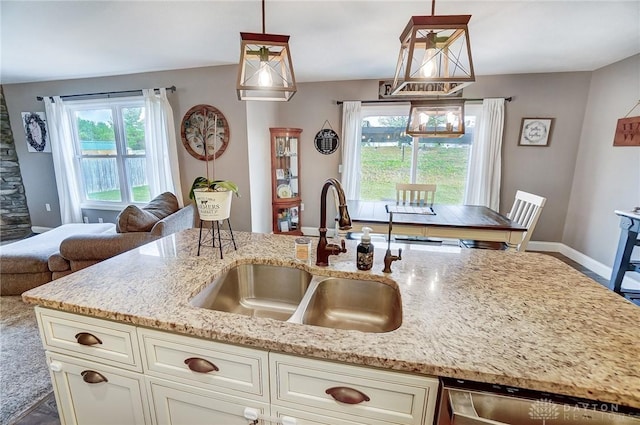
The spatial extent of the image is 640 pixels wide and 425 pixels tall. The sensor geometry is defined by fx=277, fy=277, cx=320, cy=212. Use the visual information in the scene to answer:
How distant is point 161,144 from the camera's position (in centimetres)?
390

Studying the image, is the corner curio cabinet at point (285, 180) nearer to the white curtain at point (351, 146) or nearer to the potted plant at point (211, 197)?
the white curtain at point (351, 146)

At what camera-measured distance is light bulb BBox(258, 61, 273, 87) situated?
1.44 meters

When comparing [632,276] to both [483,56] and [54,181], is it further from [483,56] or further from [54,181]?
[54,181]

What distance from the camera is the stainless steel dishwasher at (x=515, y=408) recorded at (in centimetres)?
67

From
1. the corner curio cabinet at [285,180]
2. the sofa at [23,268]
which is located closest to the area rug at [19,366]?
the sofa at [23,268]

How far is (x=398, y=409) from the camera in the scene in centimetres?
79

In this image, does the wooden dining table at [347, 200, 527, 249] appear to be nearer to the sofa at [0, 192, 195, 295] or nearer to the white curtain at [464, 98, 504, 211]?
the white curtain at [464, 98, 504, 211]

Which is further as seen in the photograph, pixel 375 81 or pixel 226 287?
pixel 375 81

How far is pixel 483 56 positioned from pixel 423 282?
3098 mm

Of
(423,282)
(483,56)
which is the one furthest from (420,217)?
(483,56)

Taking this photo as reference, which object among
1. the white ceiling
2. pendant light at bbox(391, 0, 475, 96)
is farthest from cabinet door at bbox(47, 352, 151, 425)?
the white ceiling

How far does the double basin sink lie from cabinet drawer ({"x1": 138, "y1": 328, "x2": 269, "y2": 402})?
188 mm

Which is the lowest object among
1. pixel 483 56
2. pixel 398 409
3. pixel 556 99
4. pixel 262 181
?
pixel 398 409

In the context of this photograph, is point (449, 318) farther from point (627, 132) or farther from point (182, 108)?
point (182, 108)
